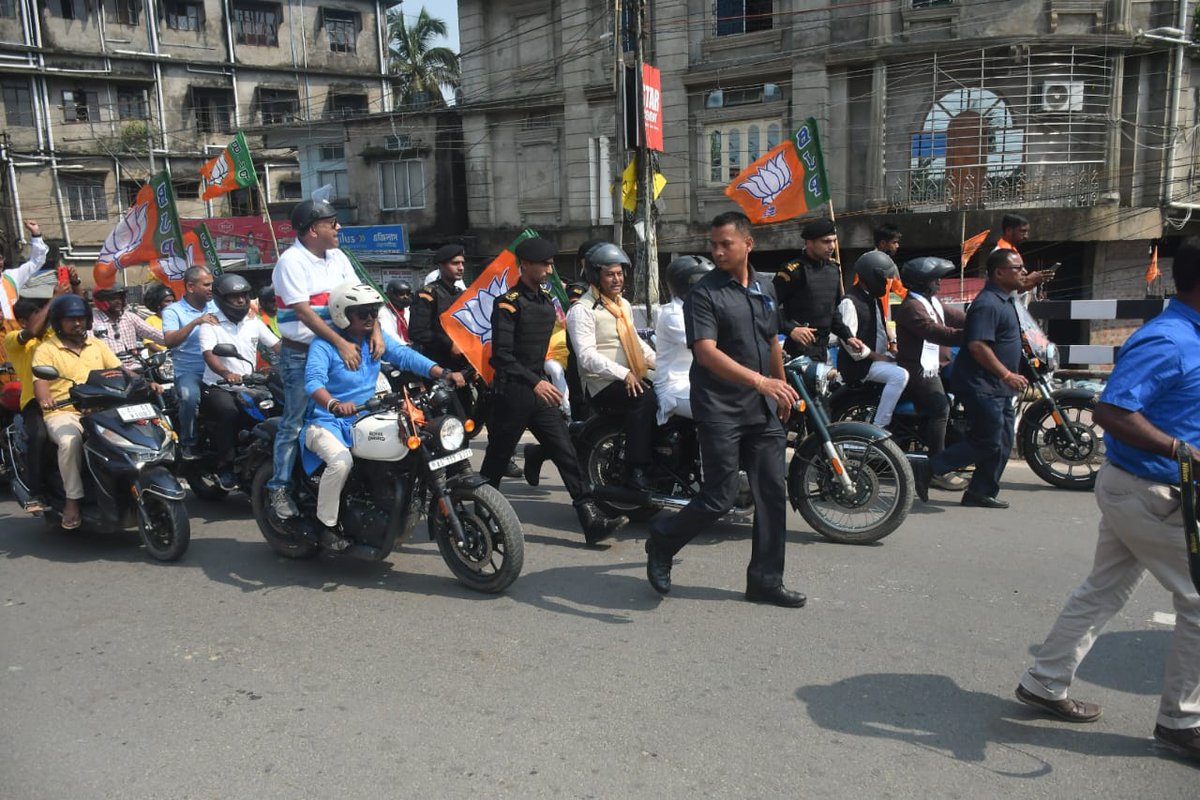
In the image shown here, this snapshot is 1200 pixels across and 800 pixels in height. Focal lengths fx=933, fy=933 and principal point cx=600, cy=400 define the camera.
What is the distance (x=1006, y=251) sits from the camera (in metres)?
6.12

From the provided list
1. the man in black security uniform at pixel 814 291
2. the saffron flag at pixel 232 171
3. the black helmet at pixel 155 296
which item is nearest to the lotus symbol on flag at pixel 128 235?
the black helmet at pixel 155 296

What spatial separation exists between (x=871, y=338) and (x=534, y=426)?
9.45 ft

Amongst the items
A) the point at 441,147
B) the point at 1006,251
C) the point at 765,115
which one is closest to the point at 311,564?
the point at 1006,251

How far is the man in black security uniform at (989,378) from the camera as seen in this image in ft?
19.9

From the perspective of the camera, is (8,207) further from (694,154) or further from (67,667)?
(67,667)

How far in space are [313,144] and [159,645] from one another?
96.8 feet

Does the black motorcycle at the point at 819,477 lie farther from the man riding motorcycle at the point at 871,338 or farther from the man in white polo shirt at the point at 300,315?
the man in white polo shirt at the point at 300,315

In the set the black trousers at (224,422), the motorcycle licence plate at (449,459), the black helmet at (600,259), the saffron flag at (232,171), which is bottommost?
the black trousers at (224,422)

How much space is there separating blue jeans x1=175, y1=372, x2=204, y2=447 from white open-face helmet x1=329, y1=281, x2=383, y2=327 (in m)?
2.58

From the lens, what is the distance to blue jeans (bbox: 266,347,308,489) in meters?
5.43

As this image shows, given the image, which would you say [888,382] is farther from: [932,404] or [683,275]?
[683,275]

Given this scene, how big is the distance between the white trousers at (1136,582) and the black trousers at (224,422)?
570 centimetres

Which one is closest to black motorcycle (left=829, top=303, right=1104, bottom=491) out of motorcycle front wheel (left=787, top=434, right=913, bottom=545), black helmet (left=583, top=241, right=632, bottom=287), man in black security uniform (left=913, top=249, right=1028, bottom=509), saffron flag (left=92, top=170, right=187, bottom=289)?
man in black security uniform (left=913, top=249, right=1028, bottom=509)

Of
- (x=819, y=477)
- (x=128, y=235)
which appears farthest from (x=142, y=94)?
(x=819, y=477)
